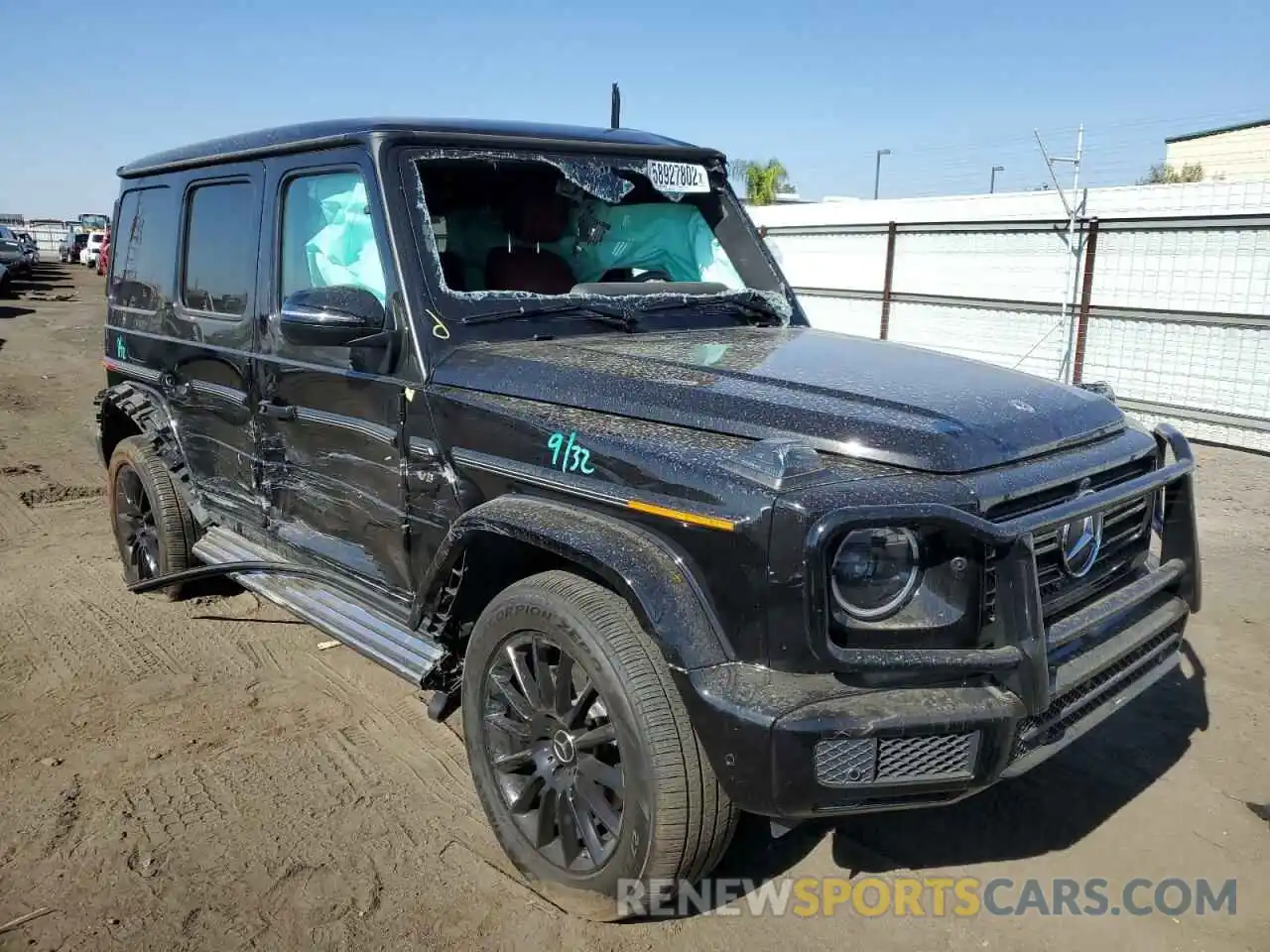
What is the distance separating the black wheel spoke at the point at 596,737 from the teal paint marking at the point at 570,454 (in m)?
0.67

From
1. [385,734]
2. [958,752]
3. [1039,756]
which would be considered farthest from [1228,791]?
[385,734]

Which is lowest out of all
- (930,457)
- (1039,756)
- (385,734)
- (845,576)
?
(385,734)

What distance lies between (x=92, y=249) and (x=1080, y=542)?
47371 millimetres

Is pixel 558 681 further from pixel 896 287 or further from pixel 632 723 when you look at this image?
pixel 896 287

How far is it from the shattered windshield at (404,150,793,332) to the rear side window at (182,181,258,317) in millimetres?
1038

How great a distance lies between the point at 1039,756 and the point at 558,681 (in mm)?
1237

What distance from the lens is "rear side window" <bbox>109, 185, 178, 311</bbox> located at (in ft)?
16.2

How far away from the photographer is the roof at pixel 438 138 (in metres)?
3.50

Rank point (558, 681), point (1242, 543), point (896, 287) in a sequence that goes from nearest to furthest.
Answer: point (558, 681)
point (1242, 543)
point (896, 287)

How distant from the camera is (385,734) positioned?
3.92 meters

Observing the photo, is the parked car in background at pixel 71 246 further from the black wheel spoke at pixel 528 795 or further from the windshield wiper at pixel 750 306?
the black wheel spoke at pixel 528 795

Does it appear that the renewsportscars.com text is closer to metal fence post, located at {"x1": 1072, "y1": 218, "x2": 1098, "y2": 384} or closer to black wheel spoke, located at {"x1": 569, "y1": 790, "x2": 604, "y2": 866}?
black wheel spoke, located at {"x1": 569, "y1": 790, "x2": 604, "y2": 866}

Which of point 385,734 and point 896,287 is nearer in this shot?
point 385,734

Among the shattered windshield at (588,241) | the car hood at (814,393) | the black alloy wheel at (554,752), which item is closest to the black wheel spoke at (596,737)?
the black alloy wheel at (554,752)
